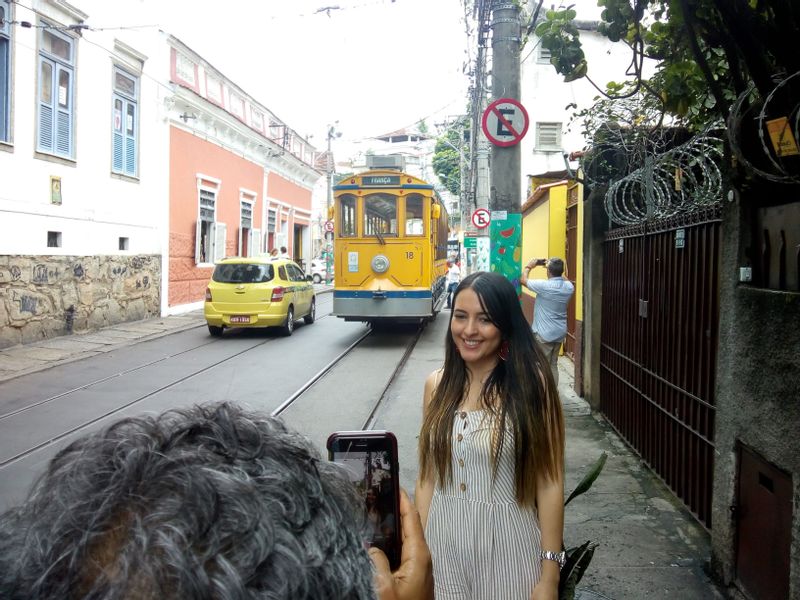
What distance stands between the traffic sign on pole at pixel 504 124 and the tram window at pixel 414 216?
7.95m

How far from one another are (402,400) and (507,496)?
268 inches

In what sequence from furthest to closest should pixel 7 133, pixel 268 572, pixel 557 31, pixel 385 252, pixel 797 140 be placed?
pixel 385 252 → pixel 7 133 → pixel 557 31 → pixel 797 140 → pixel 268 572

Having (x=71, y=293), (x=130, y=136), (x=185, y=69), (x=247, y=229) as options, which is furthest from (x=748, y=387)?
(x=247, y=229)

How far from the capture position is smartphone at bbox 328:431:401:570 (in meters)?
1.61

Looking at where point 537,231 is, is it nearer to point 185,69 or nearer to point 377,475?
point 185,69

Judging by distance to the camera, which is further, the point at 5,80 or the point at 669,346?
the point at 5,80

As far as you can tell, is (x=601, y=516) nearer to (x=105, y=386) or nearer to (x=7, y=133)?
(x=105, y=386)

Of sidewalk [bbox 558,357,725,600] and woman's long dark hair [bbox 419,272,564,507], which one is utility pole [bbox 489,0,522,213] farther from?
woman's long dark hair [bbox 419,272,564,507]

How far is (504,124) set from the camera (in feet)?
22.7

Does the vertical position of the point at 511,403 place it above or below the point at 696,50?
below

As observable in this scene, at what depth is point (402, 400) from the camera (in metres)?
9.19

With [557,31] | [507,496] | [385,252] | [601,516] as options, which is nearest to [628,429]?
[601,516]

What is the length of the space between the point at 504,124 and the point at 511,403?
4.98 m

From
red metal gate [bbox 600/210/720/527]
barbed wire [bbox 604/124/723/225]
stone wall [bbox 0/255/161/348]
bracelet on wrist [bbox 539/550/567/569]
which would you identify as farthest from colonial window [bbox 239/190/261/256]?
bracelet on wrist [bbox 539/550/567/569]
